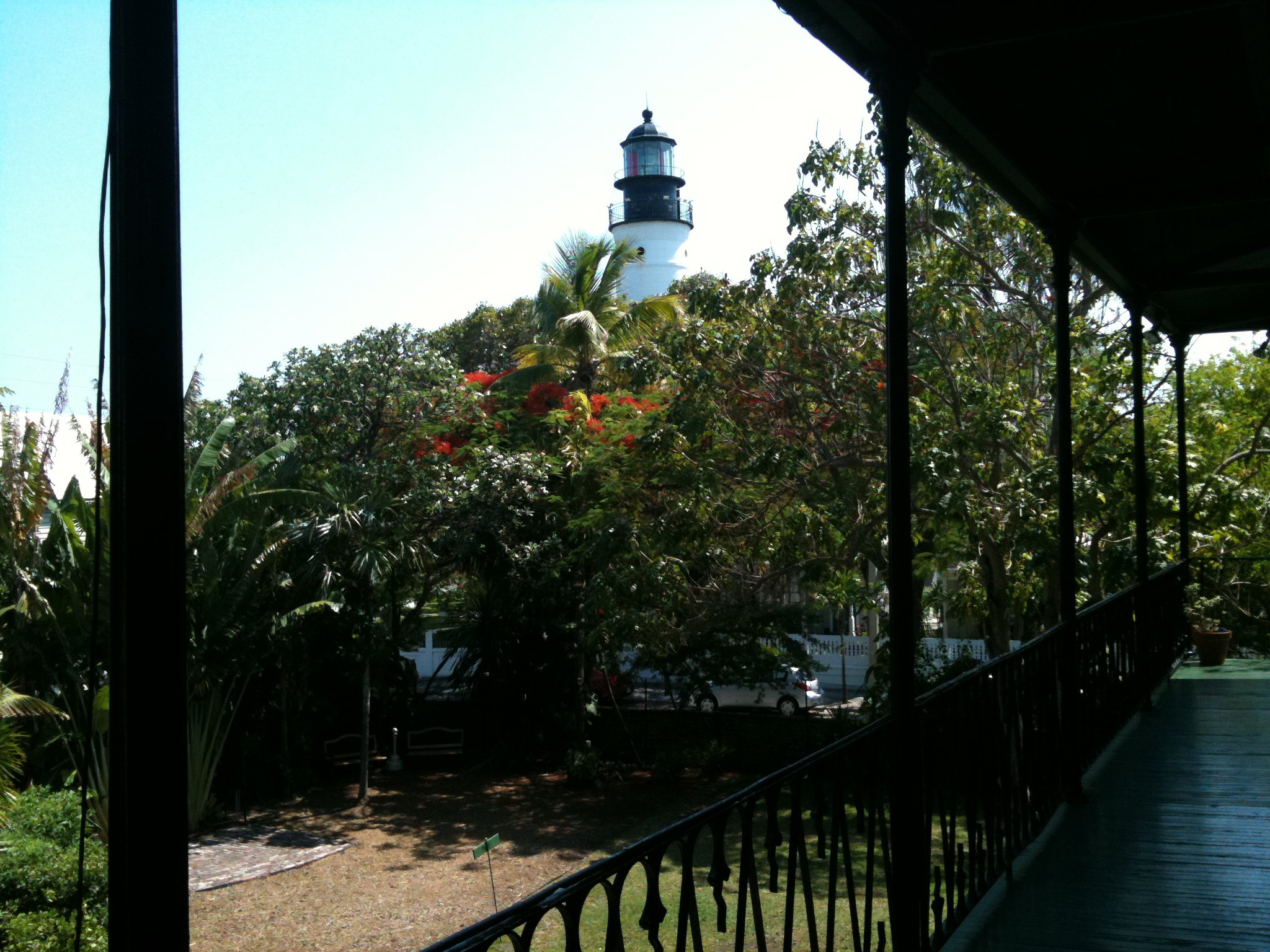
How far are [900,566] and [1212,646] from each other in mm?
7157

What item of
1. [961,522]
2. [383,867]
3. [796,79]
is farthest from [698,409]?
[383,867]

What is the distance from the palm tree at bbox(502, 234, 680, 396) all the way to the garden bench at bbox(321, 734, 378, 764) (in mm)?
6150

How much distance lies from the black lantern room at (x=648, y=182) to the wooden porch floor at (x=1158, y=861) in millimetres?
32397

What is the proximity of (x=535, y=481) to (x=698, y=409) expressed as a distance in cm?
461

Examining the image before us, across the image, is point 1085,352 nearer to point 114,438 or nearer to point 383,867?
point 383,867

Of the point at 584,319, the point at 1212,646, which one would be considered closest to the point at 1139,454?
the point at 1212,646

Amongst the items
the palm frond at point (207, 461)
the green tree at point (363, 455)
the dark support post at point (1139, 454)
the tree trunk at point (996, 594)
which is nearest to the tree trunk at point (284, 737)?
the green tree at point (363, 455)

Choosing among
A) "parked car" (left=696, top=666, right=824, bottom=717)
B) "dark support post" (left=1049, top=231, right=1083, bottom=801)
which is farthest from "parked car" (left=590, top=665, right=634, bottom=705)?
"dark support post" (left=1049, top=231, right=1083, bottom=801)

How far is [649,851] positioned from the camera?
1877 mm

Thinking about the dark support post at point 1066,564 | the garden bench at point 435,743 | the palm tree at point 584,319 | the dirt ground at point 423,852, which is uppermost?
the palm tree at point 584,319

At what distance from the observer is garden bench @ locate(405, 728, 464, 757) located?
17703 millimetres

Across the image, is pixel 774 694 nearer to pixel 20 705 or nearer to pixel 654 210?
pixel 20 705

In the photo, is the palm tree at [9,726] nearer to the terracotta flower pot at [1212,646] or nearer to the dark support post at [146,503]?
the dark support post at [146,503]

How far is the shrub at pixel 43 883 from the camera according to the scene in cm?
809
